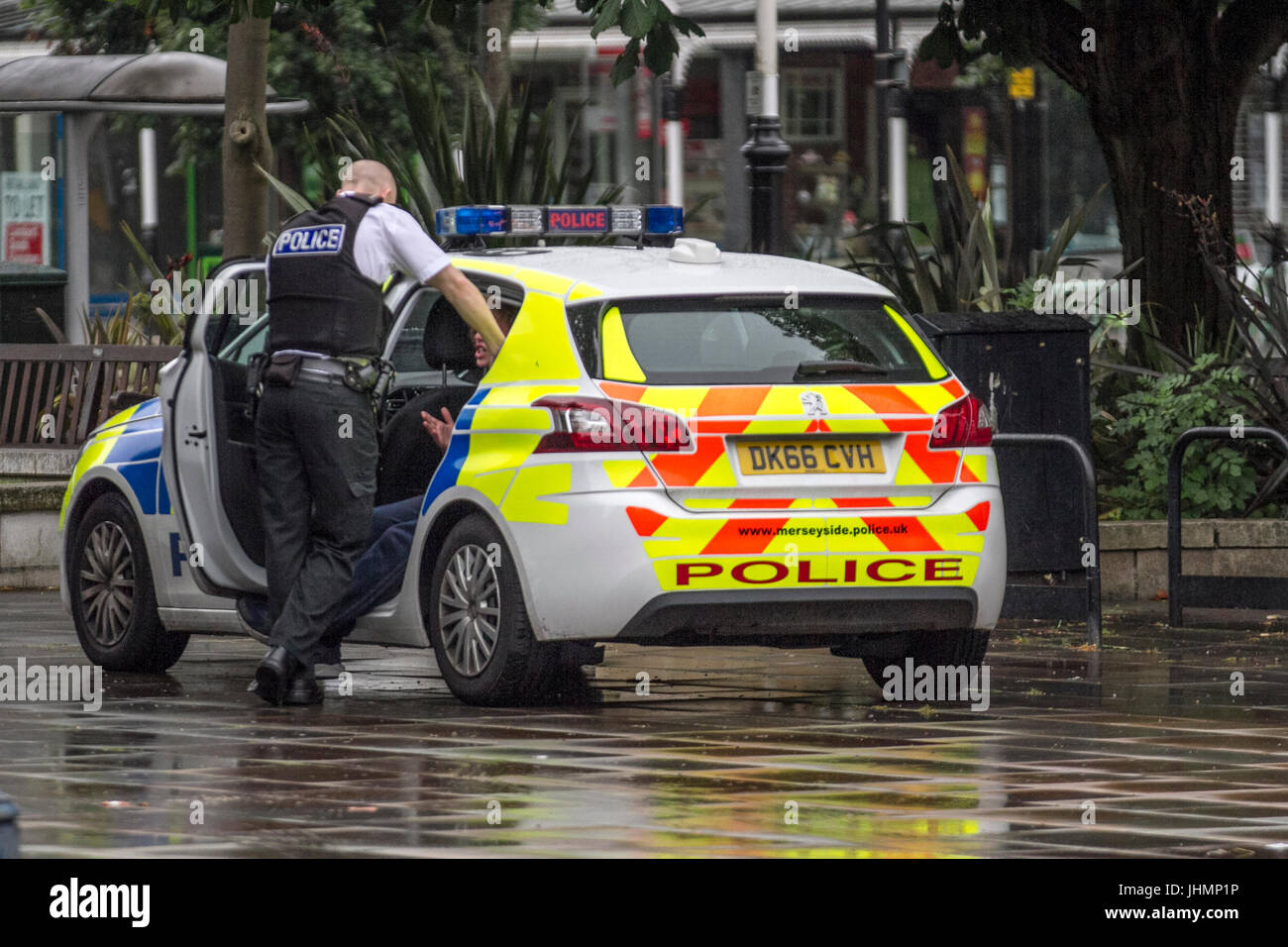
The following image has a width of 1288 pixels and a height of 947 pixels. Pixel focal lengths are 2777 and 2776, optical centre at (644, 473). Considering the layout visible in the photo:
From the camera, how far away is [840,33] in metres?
32.6

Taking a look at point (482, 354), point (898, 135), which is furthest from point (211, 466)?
point (898, 135)

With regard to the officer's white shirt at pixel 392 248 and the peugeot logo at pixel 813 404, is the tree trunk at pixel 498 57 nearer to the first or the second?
the officer's white shirt at pixel 392 248

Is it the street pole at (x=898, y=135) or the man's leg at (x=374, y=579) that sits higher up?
the street pole at (x=898, y=135)

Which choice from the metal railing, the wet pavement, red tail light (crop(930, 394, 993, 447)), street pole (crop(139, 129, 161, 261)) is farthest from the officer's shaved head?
street pole (crop(139, 129, 161, 261))

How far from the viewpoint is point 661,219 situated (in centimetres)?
1009

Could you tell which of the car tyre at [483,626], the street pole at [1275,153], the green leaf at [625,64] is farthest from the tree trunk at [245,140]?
the street pole at [1275,153]

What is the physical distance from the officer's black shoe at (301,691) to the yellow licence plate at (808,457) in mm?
1645

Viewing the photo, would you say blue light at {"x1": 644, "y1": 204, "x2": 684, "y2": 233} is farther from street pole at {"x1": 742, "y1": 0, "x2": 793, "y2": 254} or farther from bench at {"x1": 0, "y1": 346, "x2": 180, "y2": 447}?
bench at {"x1": 0, "y1": 346, "x2": 180, "y2": 447}

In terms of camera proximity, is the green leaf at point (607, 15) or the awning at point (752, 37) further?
the awning at point (752, 37)

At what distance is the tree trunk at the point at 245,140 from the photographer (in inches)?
605

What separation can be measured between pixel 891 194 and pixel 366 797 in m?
24.7
